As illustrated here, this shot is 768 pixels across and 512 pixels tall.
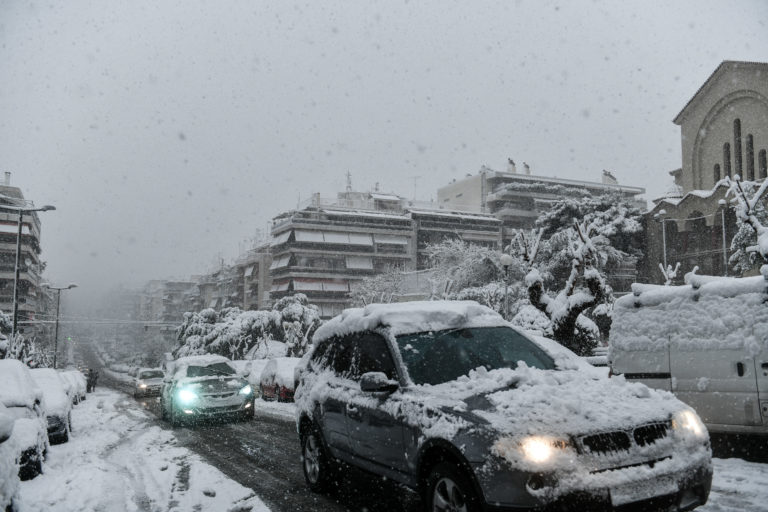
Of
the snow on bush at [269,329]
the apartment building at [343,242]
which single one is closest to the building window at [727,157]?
the snow on bush at [269,329]

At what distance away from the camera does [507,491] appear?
4.16 metres

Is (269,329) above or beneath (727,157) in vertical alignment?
beneath

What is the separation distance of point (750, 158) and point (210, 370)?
133ft

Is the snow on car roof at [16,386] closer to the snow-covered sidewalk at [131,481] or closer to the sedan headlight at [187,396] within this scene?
the snow-covered sidewalk at [131,481]

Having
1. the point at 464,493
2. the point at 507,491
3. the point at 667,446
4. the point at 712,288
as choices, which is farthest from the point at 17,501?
the point at 712,288

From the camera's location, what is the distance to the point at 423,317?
622 cm

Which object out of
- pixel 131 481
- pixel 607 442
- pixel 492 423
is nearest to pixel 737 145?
pixel 131 481

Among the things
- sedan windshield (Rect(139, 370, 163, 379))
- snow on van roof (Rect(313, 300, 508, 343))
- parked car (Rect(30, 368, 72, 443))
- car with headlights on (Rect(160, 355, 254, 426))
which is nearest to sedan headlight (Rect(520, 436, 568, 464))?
snow on van roof (Rect(313, 300, 508, 343))

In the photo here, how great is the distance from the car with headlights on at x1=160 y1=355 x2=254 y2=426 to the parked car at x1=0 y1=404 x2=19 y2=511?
9.08 meters

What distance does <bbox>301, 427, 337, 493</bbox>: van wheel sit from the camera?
270 inches

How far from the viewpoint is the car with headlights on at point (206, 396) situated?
46.5 ft

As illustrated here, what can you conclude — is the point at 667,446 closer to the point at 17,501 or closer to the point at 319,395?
the point at 319,395

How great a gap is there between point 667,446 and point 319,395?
11.9 ft

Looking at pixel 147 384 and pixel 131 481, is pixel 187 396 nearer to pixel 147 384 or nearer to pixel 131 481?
pixel 131 481
